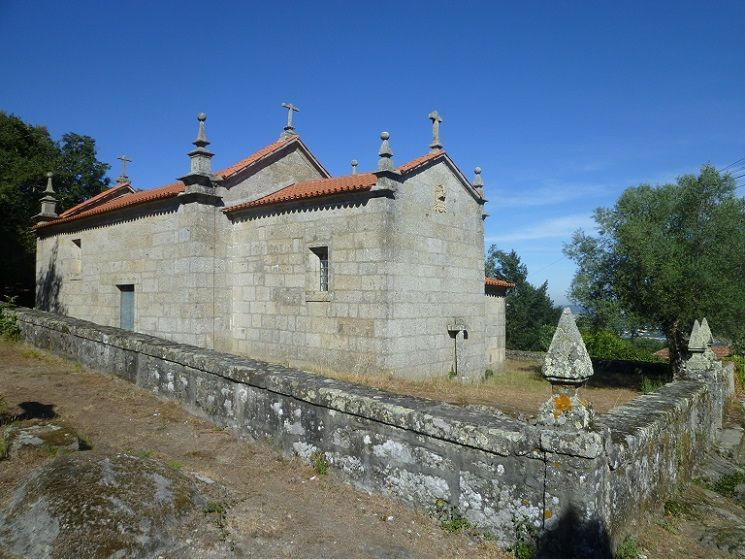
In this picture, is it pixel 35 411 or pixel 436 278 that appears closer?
pixel 35 411

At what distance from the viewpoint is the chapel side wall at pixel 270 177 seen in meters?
14.1

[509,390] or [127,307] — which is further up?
[127,307]

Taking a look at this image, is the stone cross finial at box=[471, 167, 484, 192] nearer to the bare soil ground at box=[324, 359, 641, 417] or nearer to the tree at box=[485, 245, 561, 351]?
the bare soil ground at box=[324, 359, 641, 417]

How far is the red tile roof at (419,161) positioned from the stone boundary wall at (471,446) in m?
6.76

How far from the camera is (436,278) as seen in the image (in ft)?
43.0

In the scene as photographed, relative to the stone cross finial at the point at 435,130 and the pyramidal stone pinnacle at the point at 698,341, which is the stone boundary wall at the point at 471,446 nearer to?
the pyramidal stone pinnacle at the point at 698,341

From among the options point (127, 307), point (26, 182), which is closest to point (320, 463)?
point (127, 307)

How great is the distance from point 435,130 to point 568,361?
11174 mm

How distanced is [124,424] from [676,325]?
1437 centimetres

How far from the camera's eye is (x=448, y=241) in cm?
1360

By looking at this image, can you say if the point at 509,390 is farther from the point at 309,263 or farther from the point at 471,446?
the point at 471,446

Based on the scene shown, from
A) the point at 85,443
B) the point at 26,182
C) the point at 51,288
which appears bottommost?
the point at 85,443

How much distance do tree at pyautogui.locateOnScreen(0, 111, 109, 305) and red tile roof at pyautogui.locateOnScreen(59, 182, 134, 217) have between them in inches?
150

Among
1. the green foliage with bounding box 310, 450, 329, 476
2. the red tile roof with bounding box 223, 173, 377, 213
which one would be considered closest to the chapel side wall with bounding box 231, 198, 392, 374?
the red tile roof with bounding box 223, 173, 377, 213
